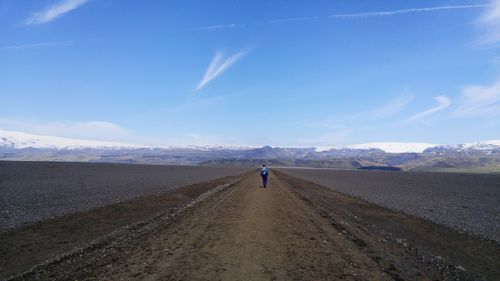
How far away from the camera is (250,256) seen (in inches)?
370

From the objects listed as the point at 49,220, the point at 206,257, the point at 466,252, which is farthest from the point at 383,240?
the point at 49,220

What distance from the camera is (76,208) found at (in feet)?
65.8

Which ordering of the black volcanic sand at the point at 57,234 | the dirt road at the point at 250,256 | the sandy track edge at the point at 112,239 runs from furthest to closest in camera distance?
the black volcanic sand at the point at 57,234
the sandy track edge at the point at 112,239
the dirt road at the point at 250,256

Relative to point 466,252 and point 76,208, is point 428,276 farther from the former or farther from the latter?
point 76,208

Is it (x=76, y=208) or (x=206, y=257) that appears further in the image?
(x=76, y=208)

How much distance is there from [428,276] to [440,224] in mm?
10457

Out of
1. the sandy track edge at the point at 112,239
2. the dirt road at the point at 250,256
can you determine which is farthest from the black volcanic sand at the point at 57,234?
the dirt road at the point at 250,256

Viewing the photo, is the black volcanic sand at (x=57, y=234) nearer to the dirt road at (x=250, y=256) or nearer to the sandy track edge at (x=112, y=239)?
the sandy track edge at (x=112, y=239)

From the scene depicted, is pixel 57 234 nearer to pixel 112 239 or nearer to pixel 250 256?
pixel 112 239

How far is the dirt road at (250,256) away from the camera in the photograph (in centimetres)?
804

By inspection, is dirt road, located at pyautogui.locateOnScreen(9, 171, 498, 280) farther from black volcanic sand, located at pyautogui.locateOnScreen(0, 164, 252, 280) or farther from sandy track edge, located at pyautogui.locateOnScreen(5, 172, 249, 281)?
black volcanic sand, located at pyautogui.locateOnScreen(0, 164, 252, 280)

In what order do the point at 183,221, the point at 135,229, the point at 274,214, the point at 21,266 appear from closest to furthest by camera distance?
the point at 21,266 < the point at 135,229 < the point at 183,221 < the point at 274,214

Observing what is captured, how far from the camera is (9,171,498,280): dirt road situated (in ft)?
26.4

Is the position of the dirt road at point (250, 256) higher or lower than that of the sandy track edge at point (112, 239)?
higher
